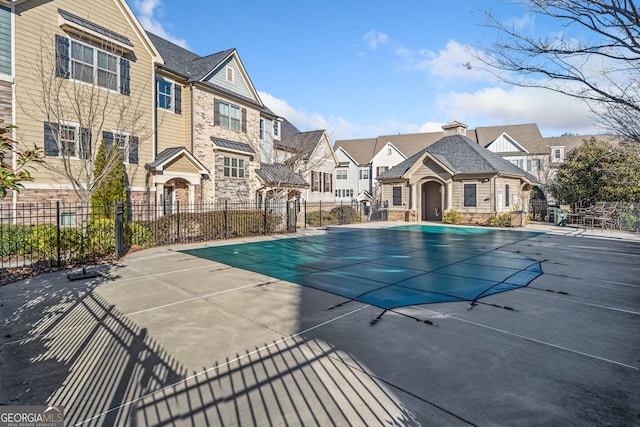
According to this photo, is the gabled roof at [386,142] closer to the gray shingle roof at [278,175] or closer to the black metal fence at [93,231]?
the gray shingle roof at [278,175]

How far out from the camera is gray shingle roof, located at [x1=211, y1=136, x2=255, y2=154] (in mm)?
19773

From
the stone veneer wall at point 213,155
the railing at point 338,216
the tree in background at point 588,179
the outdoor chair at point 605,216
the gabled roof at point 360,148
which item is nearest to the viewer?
the stone veneer wall at point 213,155

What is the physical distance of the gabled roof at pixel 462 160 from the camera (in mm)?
23692

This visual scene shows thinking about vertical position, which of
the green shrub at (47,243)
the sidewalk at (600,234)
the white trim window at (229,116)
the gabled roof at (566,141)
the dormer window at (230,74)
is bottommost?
the sidewalk at (600,234)

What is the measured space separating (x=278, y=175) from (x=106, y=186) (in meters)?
13.0

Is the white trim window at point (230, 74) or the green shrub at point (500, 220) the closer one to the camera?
the white trim window at point (230, 74)

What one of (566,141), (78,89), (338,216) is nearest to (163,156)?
(78,89)

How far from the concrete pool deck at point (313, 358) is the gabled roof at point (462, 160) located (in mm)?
18547

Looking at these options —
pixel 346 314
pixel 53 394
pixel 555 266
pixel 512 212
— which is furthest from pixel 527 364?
pixel 512 212

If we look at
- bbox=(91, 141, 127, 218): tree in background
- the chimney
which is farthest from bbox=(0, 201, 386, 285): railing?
the chimney

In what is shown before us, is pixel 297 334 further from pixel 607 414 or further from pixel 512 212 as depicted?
pixel 512 212

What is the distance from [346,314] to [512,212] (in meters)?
22.2

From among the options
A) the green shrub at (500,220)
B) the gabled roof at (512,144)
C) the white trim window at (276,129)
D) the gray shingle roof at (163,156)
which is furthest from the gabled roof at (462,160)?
the gabled roof at (512,144)

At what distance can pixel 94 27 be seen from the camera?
1432 cm
